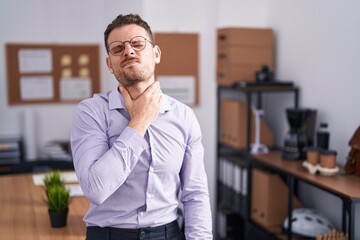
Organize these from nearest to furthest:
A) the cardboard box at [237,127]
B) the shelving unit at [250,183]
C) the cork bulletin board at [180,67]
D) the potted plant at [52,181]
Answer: the potted plant at [52,181]
the shelving unit at [250,183]
the cardboard box at [237,127]
the cork bulletin board at [180,67]

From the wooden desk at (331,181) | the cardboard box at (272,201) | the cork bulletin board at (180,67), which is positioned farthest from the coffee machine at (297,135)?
the cork bulletin board at (180,67)

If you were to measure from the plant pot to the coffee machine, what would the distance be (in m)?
1.62

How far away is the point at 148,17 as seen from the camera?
3.66 metres

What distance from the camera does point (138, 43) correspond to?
147 cm

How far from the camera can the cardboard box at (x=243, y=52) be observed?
341 cm

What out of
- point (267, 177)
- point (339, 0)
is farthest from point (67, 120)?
point (339, 0)

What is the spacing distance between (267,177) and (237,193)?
54 cm

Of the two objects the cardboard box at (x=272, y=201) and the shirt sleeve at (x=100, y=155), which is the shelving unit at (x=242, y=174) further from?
the shirt sleeve at (x=100, y=155)

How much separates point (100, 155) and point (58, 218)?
613mm

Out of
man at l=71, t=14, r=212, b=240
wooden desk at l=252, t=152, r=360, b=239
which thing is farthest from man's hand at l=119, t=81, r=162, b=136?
wooden desk at l=252, t=152, r=360, b=239

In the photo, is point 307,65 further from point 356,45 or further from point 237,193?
point 237,193

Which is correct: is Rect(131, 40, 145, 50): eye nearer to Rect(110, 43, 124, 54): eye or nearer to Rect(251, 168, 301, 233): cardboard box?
Rect(110, 43, 124, 54): eye

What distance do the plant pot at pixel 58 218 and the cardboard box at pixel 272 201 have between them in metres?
1.55

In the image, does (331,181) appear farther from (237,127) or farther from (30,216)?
(30,216)
